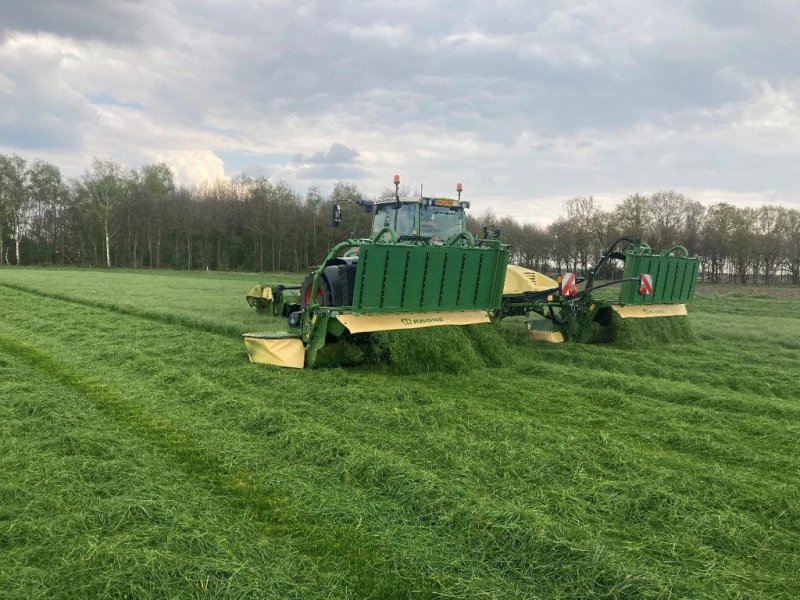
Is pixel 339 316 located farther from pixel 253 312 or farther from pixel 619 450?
pixel 253 312

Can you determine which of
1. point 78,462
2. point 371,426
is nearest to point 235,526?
point 78,462

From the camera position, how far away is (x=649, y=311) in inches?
431

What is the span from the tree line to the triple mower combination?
117 ft

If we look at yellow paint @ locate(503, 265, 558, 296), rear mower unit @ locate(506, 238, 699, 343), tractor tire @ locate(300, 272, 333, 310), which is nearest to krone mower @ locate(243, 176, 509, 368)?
tractor tire @ locate(300, 272, 333, 310)

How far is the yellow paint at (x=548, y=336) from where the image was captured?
34.7ft

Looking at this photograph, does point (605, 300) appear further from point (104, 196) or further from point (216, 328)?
point (104, 196)

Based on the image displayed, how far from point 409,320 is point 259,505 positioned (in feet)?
14.3

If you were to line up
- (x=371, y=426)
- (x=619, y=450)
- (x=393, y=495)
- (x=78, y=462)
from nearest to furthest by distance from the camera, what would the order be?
(x=393, y=495)
(x=78, y=462)
(x=619, y=450)
(x=371, y=426)

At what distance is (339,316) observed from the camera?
761 centimetres

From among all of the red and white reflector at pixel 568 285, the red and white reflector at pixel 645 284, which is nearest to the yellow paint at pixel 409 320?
the red and white reflector at pixel 568 285

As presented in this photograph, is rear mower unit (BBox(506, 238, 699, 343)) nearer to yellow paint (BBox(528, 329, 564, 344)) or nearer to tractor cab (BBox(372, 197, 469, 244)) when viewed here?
yellow paint (BBox(528, 329, 564, 344))

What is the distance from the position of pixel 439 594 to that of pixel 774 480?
9.75ft

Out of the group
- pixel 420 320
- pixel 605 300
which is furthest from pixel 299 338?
pixel 605 300

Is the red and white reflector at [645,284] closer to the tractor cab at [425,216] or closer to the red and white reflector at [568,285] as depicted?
the red and white reflector at [568,285]
